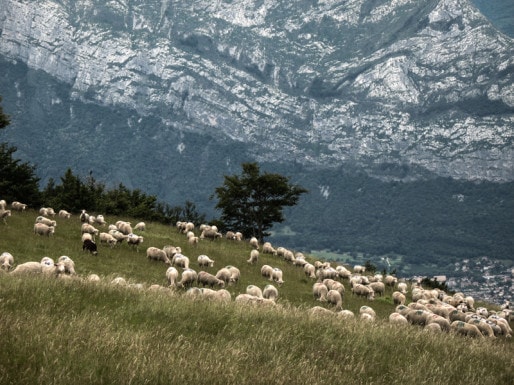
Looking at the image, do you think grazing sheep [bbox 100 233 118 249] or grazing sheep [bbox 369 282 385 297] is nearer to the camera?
grazing sheep [bbox 100 233 118 249]

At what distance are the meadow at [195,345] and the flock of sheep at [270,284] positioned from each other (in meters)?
2.08

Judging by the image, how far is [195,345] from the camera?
8.62 m

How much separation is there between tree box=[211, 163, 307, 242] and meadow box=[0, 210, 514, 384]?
162 feet

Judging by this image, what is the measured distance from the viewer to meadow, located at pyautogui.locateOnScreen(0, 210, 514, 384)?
6.62m

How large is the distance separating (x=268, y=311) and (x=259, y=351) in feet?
9.94

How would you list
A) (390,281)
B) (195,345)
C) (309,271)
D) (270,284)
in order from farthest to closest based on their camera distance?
(390,281), (309,271), (270,284), (195,345)

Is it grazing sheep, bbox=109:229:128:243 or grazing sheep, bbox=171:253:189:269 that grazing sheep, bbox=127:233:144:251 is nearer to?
grazing sheep, bbox=109:229:128:243

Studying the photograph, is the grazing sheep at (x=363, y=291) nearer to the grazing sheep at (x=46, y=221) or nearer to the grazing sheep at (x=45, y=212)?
the grazing sheep at (x=46, y=221)

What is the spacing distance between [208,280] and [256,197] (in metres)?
41.1

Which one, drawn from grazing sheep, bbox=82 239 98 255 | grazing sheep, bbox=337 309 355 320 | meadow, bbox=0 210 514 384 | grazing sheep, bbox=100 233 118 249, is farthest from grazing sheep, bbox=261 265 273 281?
meadow, bbox=0 210 514 384

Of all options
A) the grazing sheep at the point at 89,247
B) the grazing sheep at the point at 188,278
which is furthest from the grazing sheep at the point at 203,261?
the grazing sheep at the point at 89,247

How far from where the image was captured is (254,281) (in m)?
27.0

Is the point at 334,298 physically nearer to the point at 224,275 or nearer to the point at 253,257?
the point at 224,275

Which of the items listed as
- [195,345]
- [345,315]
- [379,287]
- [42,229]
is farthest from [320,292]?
[195,345]
